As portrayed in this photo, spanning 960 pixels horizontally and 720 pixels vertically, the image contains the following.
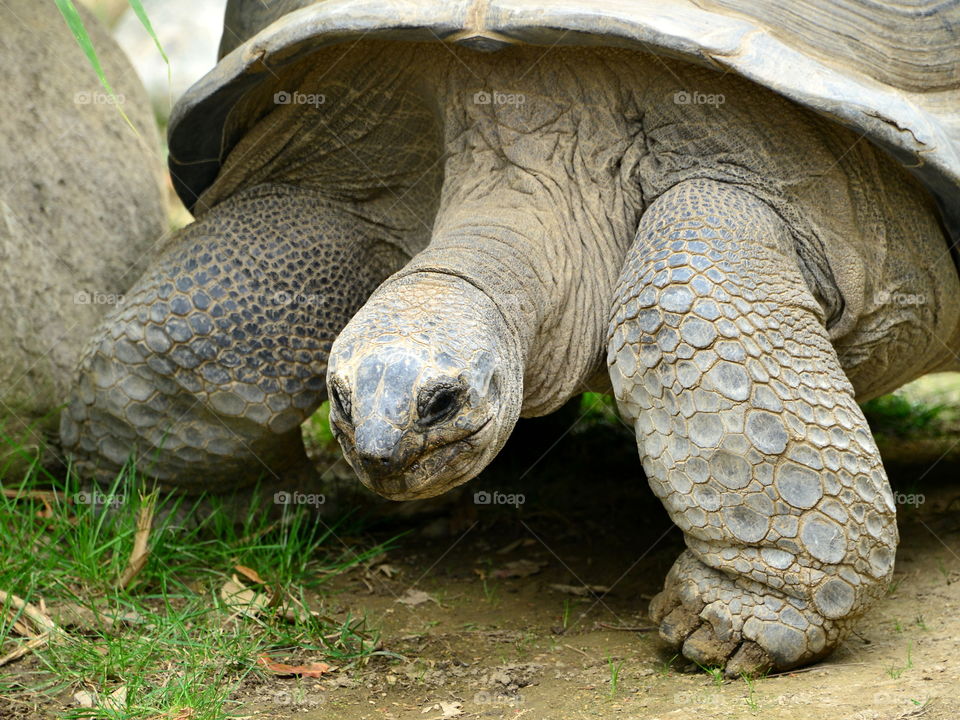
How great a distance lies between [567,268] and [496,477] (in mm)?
1638

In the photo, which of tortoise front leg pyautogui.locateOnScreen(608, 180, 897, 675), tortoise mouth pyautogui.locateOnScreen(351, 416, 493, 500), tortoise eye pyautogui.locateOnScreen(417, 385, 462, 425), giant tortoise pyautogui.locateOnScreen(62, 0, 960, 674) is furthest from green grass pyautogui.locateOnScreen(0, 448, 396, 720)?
tortoise front leg pyautogui.locateOnScreen(608, 180, 897, 675)

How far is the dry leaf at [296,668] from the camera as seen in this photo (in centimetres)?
314

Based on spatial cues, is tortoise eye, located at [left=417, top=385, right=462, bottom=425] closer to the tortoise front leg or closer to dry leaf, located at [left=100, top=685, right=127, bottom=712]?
the tortoise front leg

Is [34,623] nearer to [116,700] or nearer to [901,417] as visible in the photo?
[116,700]

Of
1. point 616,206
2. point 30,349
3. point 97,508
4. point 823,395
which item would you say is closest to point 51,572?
point 97,508

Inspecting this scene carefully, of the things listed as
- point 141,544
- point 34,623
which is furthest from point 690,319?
point 34,623

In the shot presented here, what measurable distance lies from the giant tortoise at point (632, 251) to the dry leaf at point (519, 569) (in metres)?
0.78

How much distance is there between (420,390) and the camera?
260 cm

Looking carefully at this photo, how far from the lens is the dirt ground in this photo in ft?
9.36

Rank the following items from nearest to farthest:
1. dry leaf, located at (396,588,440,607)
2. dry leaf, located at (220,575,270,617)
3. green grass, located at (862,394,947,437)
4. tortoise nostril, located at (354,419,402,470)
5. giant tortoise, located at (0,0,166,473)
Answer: tortoise nostril, located at (354,419,402,470) < dry leaf, located at (220,575,270,617) < dry leaf, located at (396,588,440,607) < giant tortoise, located at (0,0,166,473) < green grass, located at (862,394,947,437)

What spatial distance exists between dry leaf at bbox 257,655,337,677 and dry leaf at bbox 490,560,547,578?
3.33 ft

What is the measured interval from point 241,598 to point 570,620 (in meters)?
1.05

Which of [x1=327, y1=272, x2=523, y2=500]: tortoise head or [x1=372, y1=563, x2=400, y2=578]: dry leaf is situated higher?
[x1=327, y1=272, x2=523, y2=500]: tortoise head

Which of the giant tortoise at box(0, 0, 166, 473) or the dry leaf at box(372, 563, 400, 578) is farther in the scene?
the giant tortoise at box(0, 0, 166, 473)
